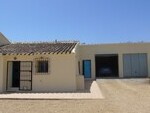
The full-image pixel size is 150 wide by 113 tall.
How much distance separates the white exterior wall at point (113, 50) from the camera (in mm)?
31719

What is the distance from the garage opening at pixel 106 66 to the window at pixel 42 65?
16201 mm

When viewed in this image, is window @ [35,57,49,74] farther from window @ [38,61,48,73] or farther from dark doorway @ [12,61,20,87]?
dark doorway @ [12,61,20,87]

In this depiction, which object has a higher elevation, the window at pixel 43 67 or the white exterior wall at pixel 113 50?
the white exterior wall at pixel 113 50

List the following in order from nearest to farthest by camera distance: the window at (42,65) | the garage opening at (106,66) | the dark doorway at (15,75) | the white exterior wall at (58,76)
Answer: the white exterior wall at (58,76), the window at (42,65), the dark doorway at (15,75), the garage opening at (106,66)

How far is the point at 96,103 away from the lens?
1282 cm

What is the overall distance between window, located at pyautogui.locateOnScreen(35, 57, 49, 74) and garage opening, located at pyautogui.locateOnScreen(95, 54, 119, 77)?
638 inches

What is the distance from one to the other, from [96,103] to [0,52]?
987 centimetres

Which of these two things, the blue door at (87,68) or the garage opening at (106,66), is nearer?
the blue door at (87,68)

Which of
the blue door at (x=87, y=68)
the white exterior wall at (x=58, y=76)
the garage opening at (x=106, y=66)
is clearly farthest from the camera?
the garage opening at (x=106, y=66)

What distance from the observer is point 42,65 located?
63.3 feet

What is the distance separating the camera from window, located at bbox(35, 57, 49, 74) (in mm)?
19125

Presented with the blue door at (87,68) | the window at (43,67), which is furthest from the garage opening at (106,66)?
the window at (43,67)

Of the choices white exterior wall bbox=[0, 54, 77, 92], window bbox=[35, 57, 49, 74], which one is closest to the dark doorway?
white exterior wall bbox=[0, 54, 77, 92]

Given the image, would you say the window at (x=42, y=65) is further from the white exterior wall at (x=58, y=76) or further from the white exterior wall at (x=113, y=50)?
the white exterior wall at (x=113, y=50)
